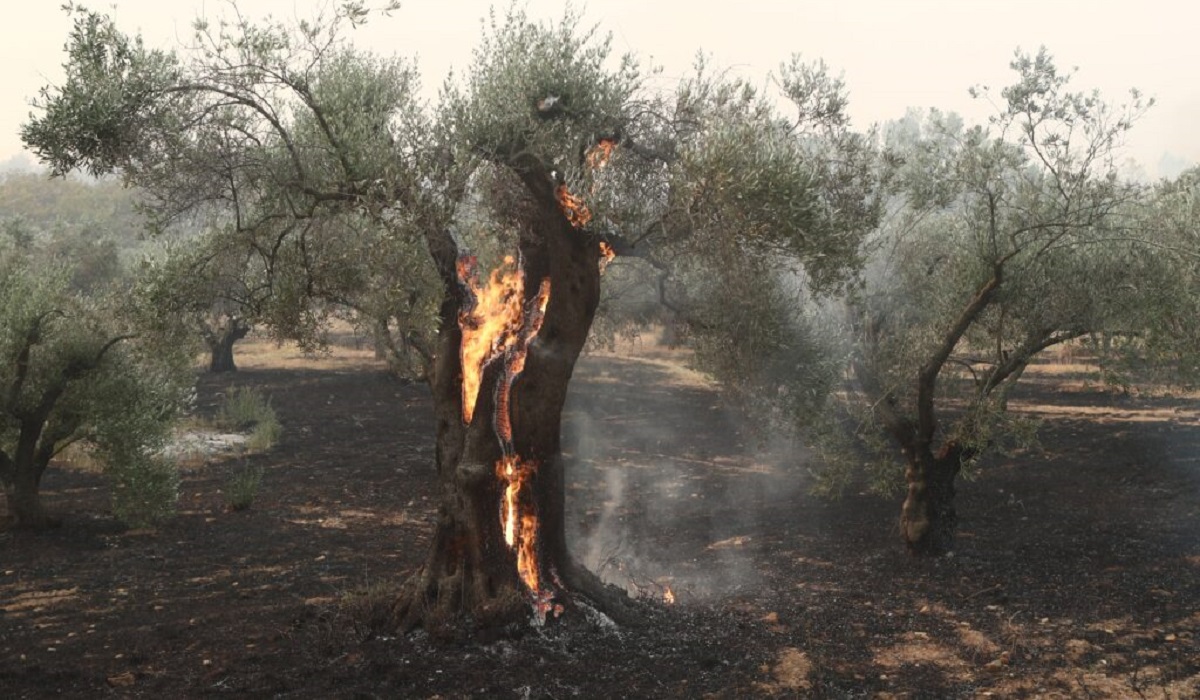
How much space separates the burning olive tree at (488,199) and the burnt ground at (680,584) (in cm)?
164

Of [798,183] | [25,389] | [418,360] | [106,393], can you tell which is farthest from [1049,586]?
[25,389]

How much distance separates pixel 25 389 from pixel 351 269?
10.8 meters

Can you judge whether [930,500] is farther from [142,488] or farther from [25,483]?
[25,483]

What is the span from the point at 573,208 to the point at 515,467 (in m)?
4.08

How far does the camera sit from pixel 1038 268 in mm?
18469

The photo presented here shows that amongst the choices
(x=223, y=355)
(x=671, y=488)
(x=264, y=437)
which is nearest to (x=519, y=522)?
(x=671, y=488)

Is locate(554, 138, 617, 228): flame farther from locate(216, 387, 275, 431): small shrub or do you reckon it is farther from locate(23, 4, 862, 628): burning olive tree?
locate(216, 387, 275, 431): small shrub

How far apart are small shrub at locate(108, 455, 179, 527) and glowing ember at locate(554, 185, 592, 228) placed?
41.4 ft

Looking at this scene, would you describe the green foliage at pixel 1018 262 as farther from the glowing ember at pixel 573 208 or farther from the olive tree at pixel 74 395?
the olive tree at pixel 74 395

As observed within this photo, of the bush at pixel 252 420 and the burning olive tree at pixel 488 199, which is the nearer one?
the burning olive tree at pixel 488 199

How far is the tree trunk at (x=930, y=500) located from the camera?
64.7ft

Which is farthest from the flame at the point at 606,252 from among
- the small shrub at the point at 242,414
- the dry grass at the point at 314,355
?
the dry grass at the point at 314,355

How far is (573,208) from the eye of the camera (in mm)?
14352

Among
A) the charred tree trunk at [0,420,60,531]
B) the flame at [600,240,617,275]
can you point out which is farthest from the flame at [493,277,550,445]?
the charred tree trunk at [0,420,60,531]
